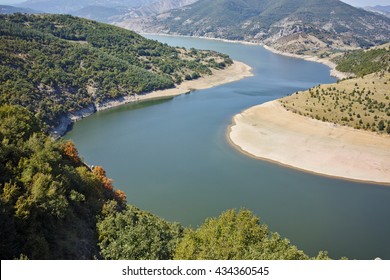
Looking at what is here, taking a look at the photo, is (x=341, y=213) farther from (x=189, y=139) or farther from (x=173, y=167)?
(x=189, y=139)

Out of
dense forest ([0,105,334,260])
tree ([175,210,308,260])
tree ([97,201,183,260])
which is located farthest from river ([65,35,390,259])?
tree ([97,201,183,260])

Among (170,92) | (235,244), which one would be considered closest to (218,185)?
(235,244)

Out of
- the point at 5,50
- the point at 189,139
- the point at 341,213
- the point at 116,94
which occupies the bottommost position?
the point at 341,213

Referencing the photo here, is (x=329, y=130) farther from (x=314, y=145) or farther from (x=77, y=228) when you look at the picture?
(x=77, y=228)

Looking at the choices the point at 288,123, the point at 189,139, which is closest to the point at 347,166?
the point at 288,123

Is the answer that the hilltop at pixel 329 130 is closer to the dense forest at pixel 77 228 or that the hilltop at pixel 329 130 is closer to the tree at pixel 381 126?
the tree at pixel 381 126

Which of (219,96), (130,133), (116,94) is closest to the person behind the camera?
(130,133)

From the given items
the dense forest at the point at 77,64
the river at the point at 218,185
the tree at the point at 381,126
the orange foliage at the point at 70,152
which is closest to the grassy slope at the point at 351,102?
the tree at the point at 381,126

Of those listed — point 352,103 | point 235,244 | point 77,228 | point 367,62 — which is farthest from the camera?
point 367,62
